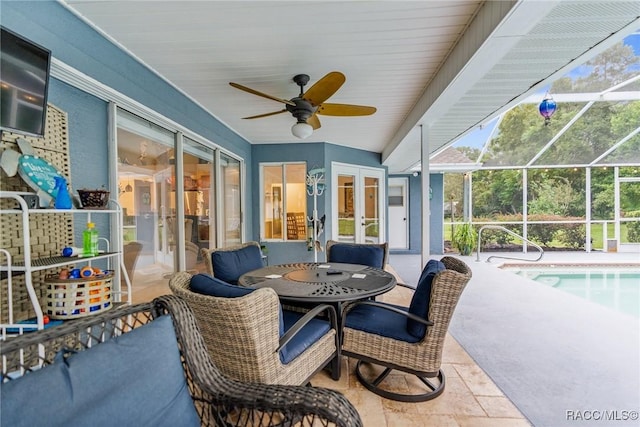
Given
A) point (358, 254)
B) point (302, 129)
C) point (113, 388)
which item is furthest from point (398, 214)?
point (113, 388)

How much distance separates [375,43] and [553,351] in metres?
3.01

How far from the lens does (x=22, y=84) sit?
59.0 inches

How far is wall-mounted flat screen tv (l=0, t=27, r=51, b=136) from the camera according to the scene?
4.66 feet

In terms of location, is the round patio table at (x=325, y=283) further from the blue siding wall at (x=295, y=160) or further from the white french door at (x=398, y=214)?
the white french door at (x=398, y=214)

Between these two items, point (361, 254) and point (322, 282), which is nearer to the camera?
point (322, 282)

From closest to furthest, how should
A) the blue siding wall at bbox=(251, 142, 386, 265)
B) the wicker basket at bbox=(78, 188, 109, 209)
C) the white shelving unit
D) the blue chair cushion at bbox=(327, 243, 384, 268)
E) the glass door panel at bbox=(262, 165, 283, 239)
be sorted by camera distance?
the white shelving unit, the wicker basket at bbox=(78, 188, 109, 209), the blue chair cushion at bbox=(327, 243, 384, 268), the blue siding wall at bbox=(251, 142, 386, 265), the glass door panel at bbox=(262, 165, 283, 239)

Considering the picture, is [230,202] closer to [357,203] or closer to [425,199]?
[357,203]

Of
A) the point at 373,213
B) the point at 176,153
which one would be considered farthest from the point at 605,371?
the point at 373,213

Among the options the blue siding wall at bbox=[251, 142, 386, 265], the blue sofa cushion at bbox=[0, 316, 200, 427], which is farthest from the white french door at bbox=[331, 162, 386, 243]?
the blue sofa cushion at bbox=[0, 316, 200, 427]

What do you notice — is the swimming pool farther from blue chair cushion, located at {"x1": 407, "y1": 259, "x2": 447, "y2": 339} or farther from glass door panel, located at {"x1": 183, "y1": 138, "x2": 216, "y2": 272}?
glass door panel, located at {"x1": 183, "y1": 138, "x2": 216, "y2": 272}

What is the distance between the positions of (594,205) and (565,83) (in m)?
5.68

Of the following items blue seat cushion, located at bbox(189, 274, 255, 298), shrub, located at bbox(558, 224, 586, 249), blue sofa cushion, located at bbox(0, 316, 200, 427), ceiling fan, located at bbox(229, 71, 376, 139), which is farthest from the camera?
shrub, located at bbox(558, 224, 586, 249)

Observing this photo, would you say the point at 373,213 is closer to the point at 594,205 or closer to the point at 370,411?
the point at 370,411

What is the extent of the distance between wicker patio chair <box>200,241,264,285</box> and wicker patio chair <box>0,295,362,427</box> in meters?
1.69
